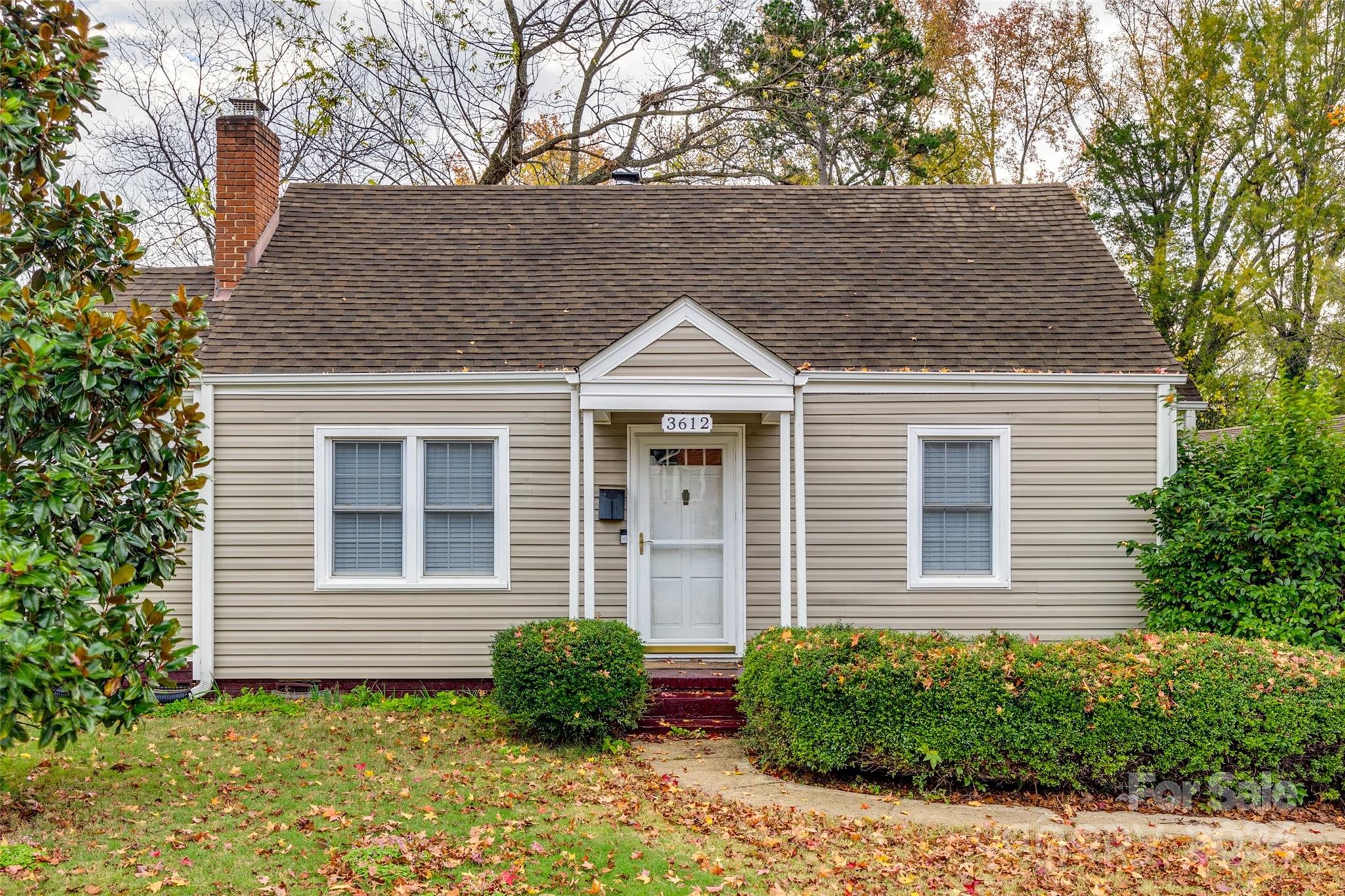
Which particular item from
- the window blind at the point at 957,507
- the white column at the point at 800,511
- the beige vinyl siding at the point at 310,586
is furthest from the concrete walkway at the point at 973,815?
the window blind at the point at 957,507

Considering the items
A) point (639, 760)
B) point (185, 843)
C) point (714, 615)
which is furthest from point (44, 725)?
point (714, 615)

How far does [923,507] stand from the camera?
1030cm

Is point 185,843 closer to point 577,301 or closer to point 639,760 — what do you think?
point 639,760

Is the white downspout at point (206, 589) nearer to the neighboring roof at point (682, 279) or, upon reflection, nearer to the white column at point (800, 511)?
the neighboring roof at point (682, 279)

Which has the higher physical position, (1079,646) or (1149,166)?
(1149,166)

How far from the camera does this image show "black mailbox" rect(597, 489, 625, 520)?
1016 cm

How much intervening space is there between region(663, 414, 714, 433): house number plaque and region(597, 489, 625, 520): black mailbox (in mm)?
1056

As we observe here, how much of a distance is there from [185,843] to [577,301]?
21.9ft

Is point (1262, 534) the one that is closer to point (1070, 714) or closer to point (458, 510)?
point (1070, 714)

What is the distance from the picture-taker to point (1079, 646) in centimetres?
775

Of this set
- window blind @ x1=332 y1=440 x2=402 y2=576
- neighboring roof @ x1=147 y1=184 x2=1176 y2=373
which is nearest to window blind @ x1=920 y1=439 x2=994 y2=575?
neighboring roof @ x1=147 y1=184 x2=1176 y2=373

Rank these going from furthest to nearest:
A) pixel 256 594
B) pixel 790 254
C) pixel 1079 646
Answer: pixel 790 254
pixel 256 594
pixel 1079 646

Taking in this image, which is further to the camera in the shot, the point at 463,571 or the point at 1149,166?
the point at 1149,166

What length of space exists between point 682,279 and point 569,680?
4995 millimetres
